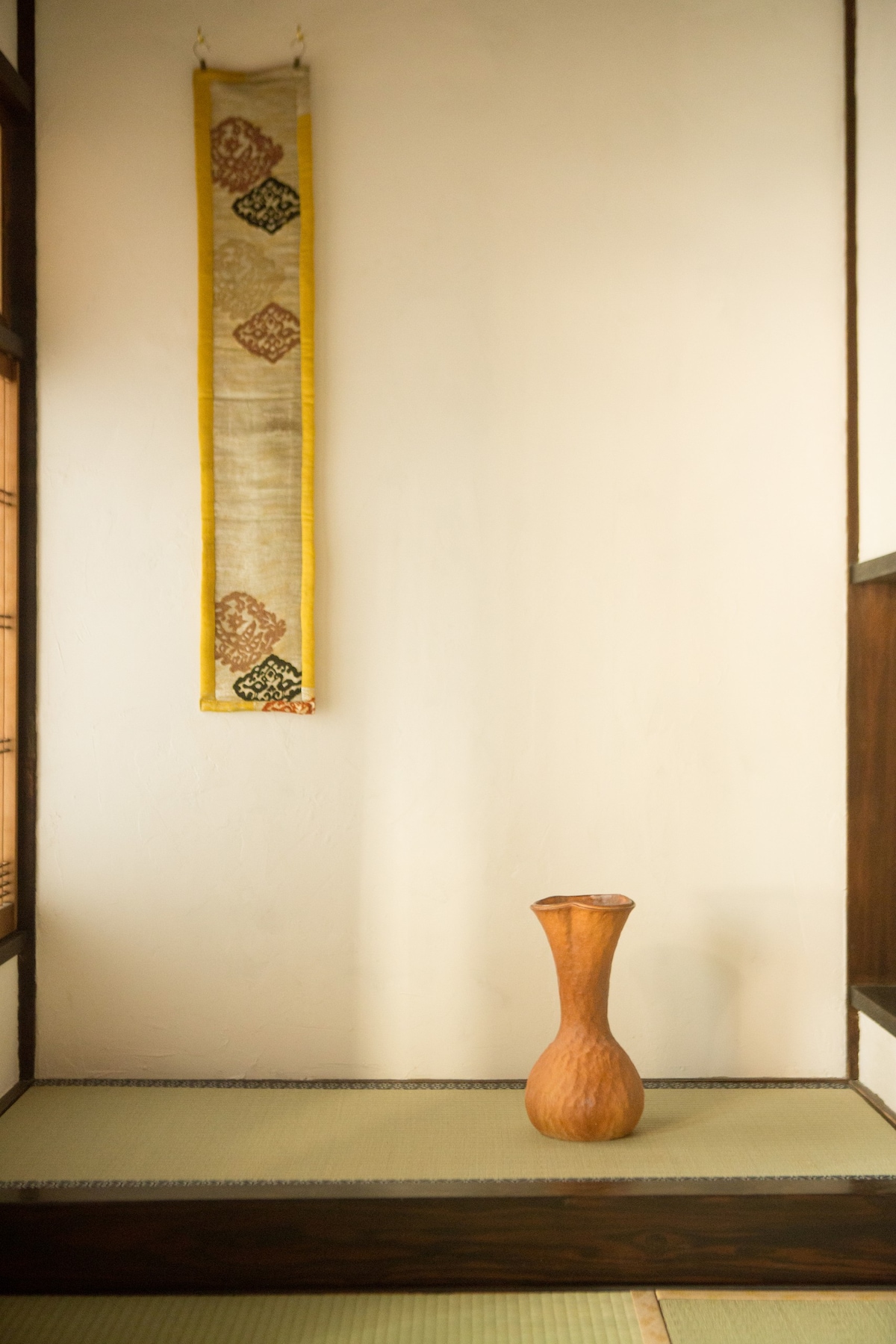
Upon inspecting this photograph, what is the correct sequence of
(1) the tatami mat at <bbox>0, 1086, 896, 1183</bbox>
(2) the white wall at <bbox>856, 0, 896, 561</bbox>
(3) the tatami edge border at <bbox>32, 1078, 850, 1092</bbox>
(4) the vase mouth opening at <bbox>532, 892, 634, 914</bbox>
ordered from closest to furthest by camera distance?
1. (1) the tatami mat at <bbox>0, 1086, 896, 1183</bbox>
2. (4) the vase mouth opening at <bbox>532, 892, 634, 914</bbox>
3. (2) the white wall at <bbox>856, 0, 896, 561</bbox>
4. (3) the tatami edge border at <bbox>32, 1078, 850, 1092</bbox>

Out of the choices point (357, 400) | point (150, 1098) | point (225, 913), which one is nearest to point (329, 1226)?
point (150, 1098)

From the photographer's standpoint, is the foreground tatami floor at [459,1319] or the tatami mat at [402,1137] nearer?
the foreground tatami floor at [459,1319]

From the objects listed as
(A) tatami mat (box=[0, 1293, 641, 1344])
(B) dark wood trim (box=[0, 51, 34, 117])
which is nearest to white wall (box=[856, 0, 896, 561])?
(A) tatami mat (box=[0, 1293, 641, 1344])

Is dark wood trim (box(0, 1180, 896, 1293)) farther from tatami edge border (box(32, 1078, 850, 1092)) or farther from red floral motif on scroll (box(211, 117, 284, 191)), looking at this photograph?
red floral motif on scroll (box(211, 117, 284, 191))

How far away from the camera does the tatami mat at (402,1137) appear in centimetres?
203

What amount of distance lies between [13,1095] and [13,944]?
359 mm

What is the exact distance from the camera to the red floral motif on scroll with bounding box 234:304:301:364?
2.54 meters

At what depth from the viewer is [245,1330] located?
176cm

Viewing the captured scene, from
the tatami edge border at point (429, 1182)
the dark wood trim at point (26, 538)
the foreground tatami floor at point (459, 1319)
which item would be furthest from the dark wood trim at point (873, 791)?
the dark wood trim at point (26, 538)

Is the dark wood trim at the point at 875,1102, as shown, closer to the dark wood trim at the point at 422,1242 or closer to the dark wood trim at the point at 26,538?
the dark wood trim at the point at 422,1242

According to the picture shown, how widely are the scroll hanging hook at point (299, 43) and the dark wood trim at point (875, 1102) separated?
2894mm

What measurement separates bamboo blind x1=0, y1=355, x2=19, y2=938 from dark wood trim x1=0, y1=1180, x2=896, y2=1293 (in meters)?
0.83

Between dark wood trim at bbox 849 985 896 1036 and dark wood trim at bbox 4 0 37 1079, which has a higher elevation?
dark wood trim at bbox 4 0 37 1079

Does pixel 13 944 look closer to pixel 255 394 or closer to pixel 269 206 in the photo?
pixel 255 394
